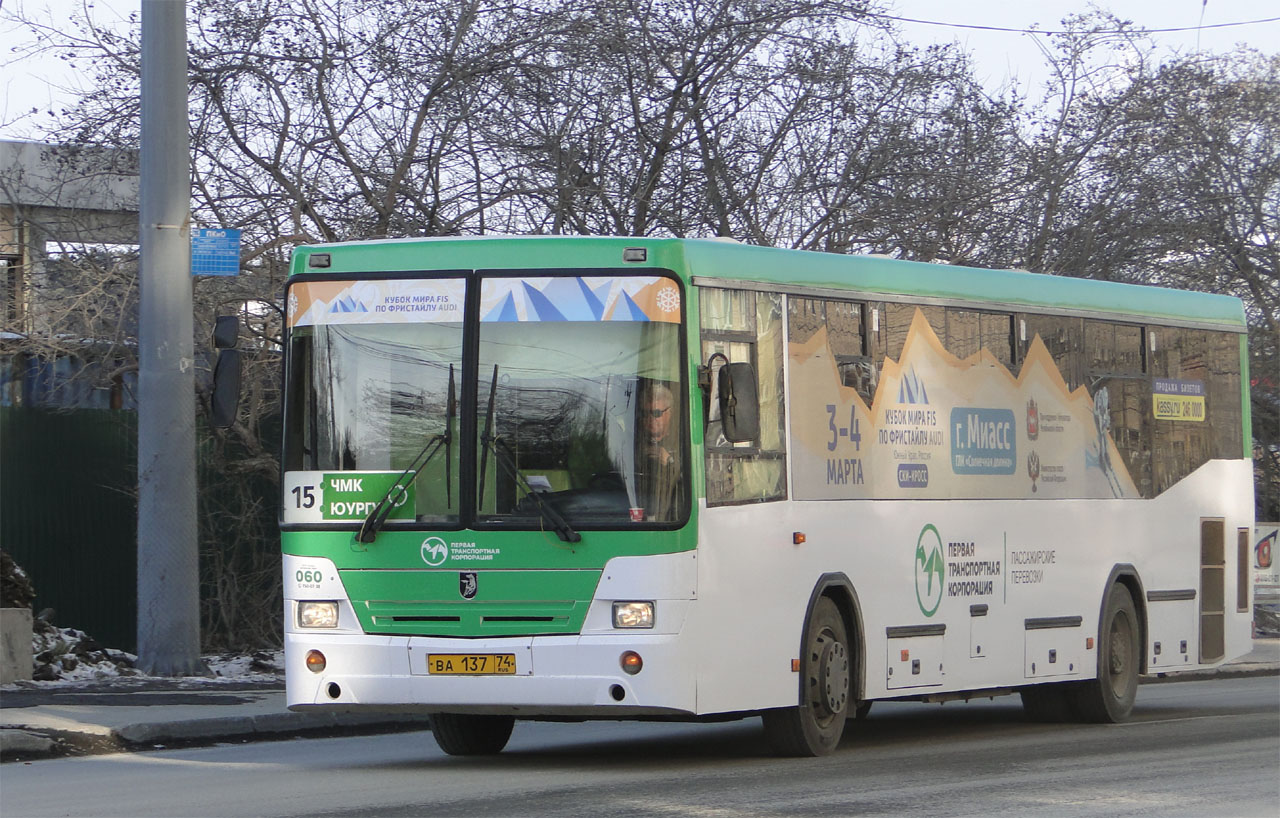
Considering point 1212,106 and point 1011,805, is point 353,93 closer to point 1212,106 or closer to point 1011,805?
point 1011,805

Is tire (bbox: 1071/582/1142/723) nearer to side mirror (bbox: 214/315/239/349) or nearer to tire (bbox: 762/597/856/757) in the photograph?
tire (bbox: 762/597/856/757)

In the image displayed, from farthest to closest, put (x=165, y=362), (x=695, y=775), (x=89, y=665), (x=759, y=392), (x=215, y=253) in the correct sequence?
(x=89, y=665)
(x=215, y=253)
(x=165, y=362)
(x=759, y=392)
(x=695, y=775)

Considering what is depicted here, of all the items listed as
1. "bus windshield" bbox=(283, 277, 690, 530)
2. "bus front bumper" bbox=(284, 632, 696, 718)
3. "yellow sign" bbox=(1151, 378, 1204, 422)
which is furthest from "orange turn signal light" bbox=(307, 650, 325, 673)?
"yellow sign" bbox=(1151, 378, 1204, 422)

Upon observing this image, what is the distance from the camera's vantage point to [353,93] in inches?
781

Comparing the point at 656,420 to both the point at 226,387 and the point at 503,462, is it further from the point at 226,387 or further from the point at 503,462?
the point at 226,387

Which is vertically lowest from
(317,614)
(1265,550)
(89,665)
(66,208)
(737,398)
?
(89,665)

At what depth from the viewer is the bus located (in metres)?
10.7

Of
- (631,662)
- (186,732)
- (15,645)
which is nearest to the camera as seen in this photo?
(631,662)

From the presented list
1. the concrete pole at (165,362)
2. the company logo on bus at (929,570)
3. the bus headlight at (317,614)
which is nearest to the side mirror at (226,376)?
the bus headlight at (317,614)

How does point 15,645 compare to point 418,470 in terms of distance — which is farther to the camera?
point 15,645

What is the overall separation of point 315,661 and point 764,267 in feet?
11.7

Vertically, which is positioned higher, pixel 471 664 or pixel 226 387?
pixel 226 387

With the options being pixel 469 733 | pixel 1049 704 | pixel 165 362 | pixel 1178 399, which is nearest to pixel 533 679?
pixel 469 733

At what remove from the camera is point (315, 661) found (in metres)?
11.0
